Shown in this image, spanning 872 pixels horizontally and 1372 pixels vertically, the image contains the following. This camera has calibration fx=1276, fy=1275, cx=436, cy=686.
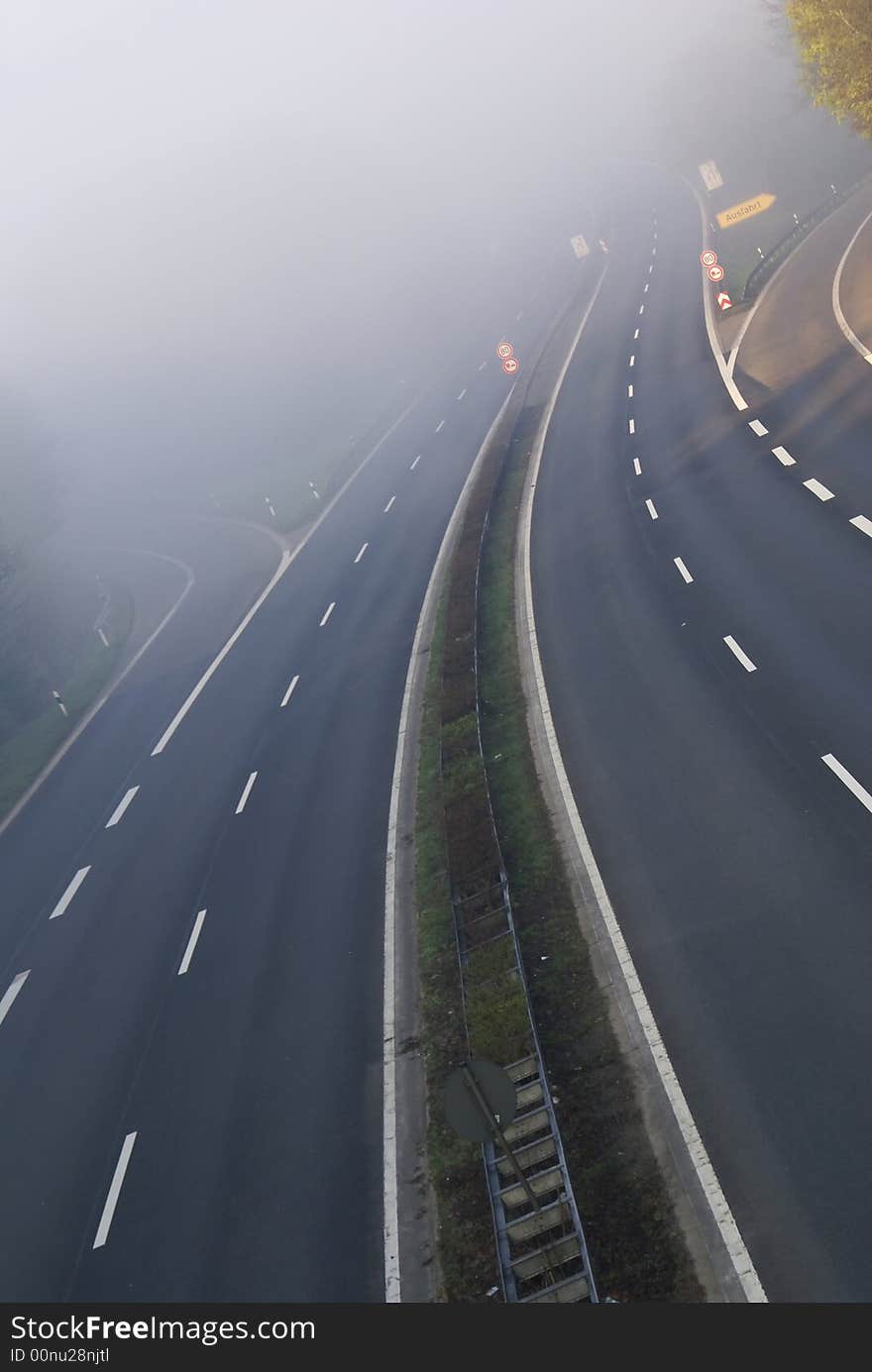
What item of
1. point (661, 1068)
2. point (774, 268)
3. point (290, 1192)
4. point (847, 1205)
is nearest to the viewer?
point (847, 1205)

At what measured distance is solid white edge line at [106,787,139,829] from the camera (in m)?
31.8

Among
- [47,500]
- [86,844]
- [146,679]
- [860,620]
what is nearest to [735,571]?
[860,620]

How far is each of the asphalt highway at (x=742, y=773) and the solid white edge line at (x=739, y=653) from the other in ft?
0.12

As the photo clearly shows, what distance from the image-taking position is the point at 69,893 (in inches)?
1114

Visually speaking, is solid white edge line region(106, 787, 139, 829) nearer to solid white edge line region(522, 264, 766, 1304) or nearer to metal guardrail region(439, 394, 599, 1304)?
solid white edge line region(522, 264, 766, 1304)

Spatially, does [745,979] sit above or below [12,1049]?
below

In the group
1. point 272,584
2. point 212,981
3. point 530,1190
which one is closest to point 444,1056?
point 530,1190

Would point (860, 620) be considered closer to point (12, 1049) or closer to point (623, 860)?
point (623, 860)

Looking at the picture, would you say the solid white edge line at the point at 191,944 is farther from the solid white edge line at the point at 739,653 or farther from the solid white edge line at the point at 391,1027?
the solid white edge line at the point at 739,653

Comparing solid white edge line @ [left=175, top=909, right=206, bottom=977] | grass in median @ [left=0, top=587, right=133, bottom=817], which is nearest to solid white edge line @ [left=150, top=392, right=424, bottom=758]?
grass in median @ [left=0, top=587, right=133, bottom=817]

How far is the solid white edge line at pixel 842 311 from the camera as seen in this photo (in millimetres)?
39600

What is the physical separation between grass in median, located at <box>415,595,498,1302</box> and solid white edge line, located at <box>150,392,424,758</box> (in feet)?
41.7

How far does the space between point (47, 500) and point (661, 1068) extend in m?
76.0

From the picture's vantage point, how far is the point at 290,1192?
634 inches
